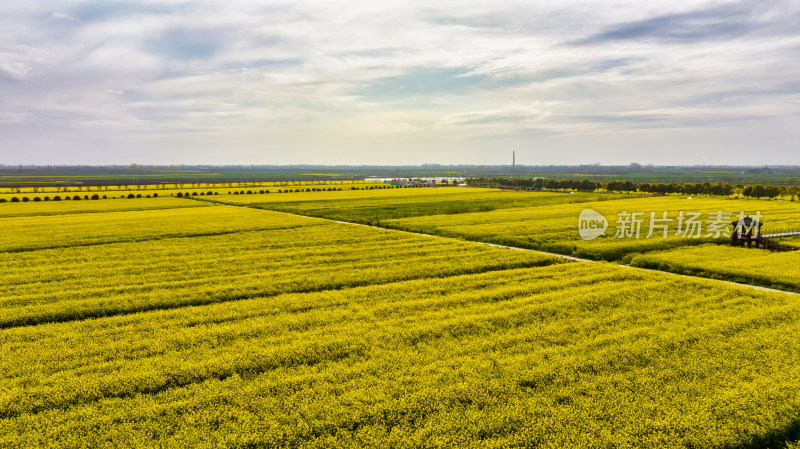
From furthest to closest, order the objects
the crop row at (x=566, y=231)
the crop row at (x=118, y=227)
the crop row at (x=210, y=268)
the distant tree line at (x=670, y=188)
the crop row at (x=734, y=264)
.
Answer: the distant tree line at (x=670, y=188), the crop row at (x=118, y=227), the crop row at (x=566, y=231), the crop row at (x=734, y=264), the crop row at (x=210, y=268)

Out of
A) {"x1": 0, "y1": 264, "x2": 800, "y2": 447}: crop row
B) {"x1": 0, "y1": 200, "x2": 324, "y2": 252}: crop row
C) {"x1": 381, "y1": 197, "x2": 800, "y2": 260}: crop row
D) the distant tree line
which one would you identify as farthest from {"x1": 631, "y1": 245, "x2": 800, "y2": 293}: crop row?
the distant tree line

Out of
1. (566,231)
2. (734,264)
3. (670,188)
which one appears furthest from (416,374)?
(670,188)

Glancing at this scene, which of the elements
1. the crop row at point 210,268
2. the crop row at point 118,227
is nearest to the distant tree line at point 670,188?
the crop row at point 210,268

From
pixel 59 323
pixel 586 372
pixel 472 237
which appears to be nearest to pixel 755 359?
pixel 586 372

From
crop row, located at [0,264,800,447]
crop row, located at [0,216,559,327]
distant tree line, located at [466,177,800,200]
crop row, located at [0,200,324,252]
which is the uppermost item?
distant tree line, located at [466,177,800,200]

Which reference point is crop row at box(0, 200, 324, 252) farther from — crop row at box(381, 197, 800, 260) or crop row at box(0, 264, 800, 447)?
crop row at box(0, 264, 800, 447)

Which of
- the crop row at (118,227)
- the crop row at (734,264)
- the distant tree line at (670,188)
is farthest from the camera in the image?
the distant tree line at (670,188)

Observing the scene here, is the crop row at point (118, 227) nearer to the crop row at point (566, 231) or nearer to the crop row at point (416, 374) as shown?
the crop row at point (566, 231)
